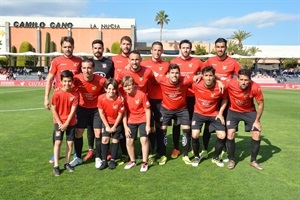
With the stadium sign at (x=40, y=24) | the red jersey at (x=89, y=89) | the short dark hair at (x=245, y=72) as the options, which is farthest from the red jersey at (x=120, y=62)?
the stadium sign at (x=40, y=24)

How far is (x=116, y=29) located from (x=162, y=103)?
61798 mm

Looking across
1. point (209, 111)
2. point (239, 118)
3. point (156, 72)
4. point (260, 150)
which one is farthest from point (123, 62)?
point (260, 150)

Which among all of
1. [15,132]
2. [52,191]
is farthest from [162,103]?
[15,132]

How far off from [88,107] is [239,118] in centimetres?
285

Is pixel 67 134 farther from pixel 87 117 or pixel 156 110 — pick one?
pixel 156 110

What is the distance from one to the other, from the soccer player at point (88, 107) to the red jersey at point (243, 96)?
7.84ft

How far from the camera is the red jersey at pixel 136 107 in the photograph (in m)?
5.78

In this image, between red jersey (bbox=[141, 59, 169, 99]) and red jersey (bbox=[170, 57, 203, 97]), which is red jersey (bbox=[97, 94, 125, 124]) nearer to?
red jersey (bbox=[141, 59, 169, 99])

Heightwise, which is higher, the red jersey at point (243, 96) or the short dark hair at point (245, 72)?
the short dark hair at point (245, 72)

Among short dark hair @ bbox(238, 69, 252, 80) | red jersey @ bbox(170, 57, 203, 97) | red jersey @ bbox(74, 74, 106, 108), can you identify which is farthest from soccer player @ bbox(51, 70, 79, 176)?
short dark hair @ bbox(238, 69, 252, 80)

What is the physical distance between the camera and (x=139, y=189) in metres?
4.65

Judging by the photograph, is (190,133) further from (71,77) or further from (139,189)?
(71,77)

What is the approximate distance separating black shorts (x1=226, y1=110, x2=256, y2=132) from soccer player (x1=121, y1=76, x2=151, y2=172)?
5.15 ft

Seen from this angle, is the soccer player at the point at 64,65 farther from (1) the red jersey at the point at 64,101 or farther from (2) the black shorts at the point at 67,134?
(2) the black shorts at the point at 67,134
